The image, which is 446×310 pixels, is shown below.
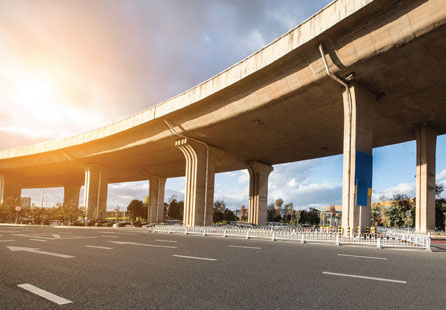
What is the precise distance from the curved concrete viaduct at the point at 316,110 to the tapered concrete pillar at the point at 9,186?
77.3ft

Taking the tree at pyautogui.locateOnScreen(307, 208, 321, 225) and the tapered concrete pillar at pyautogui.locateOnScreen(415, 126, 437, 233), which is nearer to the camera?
the tapered concrete pillar at pyautogui.locateOnScreen(415, 126, 437, 233)

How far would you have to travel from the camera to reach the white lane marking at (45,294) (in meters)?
4.96

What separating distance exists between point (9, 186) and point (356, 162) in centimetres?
7015

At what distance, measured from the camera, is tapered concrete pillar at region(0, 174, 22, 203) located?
6500cm

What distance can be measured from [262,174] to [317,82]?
28.5 m

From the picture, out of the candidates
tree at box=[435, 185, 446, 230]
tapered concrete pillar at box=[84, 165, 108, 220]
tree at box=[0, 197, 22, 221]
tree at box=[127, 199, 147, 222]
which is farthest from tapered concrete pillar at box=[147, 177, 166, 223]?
tree at box=[435, 185, 446, 230]

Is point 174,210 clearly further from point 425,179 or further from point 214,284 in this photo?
point 214,284

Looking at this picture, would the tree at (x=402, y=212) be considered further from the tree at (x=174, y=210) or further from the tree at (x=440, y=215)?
the tree at (x=174, y=210)

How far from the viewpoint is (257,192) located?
48.5 metres

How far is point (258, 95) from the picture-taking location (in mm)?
25047

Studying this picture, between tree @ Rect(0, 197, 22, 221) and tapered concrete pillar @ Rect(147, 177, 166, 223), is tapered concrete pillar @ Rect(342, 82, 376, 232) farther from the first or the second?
tree @ Rect(0, 197, 22, 221)

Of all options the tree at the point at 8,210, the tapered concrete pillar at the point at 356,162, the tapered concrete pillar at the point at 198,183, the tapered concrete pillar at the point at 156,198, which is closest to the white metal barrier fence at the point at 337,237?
the tapered concrete pillar at the point at 356,162

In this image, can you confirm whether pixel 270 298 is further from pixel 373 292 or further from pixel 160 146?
pixel 160 146

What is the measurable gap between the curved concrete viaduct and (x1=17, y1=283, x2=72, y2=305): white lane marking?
1824 cm
